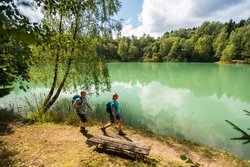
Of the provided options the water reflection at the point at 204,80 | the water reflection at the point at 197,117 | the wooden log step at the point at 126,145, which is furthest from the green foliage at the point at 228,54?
the wooden log step at the point at 126,145

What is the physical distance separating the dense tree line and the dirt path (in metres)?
64.7

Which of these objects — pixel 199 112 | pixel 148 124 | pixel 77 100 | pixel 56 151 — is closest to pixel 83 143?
pixel 56 151

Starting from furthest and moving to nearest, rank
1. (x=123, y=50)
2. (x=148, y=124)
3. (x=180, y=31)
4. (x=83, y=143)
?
(x=180, y=31) → (x=123, y=50) → (x=148, y=124) → (x=83, y=143)

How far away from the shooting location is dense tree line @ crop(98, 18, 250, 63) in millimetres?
78169

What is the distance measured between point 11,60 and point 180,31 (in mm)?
120849

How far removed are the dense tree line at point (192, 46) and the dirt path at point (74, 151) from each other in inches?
2549

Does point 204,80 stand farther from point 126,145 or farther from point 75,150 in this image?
point 75,150

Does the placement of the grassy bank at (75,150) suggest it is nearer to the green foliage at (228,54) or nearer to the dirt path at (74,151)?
the dirt path at (74,151)

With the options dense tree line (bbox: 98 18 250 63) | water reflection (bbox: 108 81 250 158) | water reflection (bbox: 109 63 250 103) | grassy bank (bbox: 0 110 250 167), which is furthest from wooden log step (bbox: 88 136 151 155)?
dense tree line (bbox: 98 18 250 63)

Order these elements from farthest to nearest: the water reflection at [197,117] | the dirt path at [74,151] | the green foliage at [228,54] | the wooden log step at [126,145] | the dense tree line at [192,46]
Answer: the dense tree line at [192,46] < the green foliage at [228,54] < the water reflection at [197,117] < the wooden log step at [126,145] < the dirt path at [74,151]

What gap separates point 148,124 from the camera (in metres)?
12.8

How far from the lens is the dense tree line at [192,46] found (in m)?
78.2

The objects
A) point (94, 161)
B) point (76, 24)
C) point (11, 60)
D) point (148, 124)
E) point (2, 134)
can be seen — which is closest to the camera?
point (11, 60)

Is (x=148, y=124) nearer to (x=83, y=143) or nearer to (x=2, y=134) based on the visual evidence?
(x=83, y=143)
